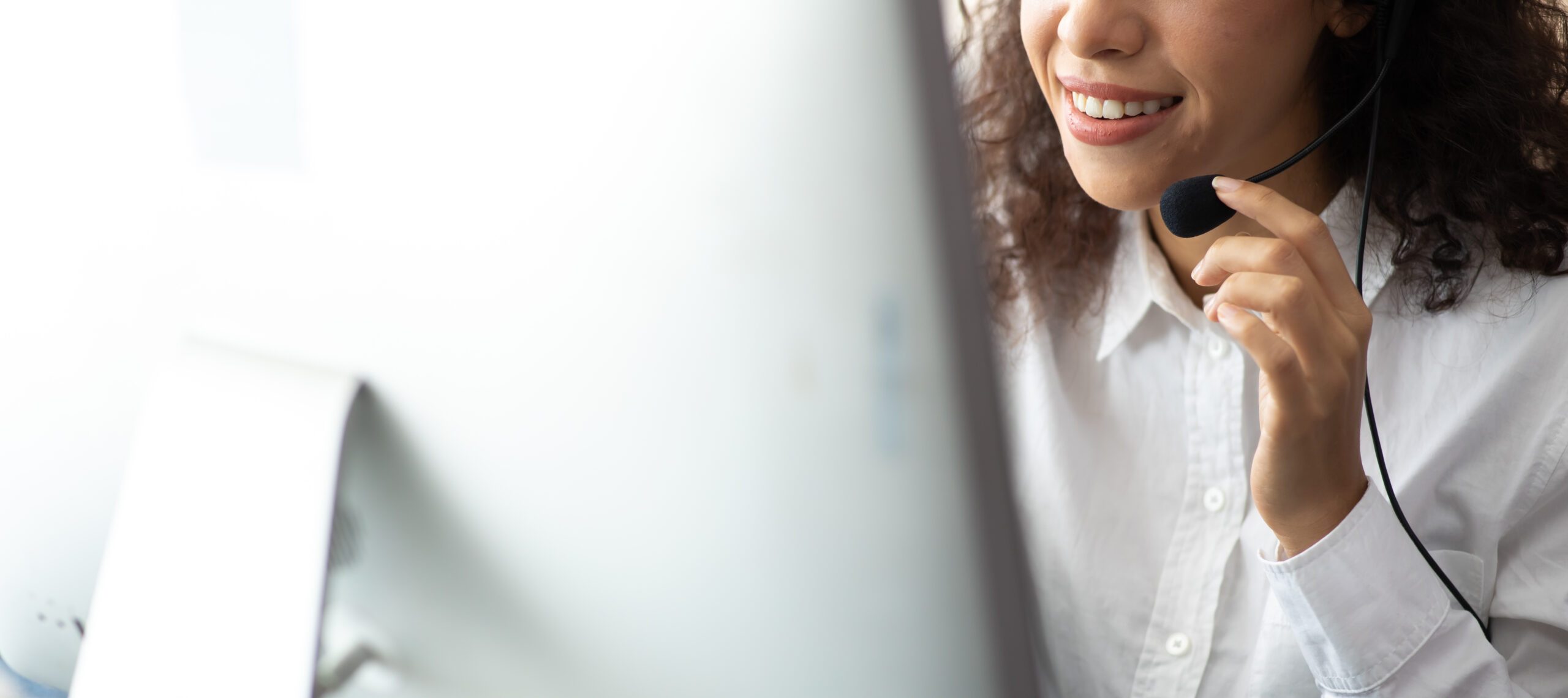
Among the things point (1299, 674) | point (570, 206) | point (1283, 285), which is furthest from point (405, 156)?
point (1299, 674)

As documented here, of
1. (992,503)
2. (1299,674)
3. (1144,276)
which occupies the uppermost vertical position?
(992,503)

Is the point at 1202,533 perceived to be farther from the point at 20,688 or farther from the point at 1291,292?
the point at 20,688

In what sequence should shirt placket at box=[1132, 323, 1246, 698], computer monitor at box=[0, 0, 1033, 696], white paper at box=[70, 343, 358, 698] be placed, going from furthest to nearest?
1. shirt placket at box=[1132, 323, 1246, 698]
2. white paper at box=[70, 343, 358, 698]
3. computer monitor at box=[0, 0, 1033, 696]

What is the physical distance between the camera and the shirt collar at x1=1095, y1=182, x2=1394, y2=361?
684mm

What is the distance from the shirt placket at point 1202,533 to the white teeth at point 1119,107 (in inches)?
7.3

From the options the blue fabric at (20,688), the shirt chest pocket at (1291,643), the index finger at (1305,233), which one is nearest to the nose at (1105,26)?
the index finger at (1305,233)

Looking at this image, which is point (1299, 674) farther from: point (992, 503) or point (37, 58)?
point (37, 58)

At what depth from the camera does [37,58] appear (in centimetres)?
38

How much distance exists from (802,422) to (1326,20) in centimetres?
52

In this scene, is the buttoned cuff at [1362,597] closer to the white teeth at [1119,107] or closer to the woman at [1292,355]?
the woman at [1292,355]

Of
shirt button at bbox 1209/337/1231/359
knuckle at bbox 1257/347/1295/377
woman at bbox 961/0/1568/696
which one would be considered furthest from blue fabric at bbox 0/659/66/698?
shirt button at bbox 1209/337/1231/359

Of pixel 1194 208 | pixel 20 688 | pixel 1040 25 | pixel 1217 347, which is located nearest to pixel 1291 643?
pixel 1217 347

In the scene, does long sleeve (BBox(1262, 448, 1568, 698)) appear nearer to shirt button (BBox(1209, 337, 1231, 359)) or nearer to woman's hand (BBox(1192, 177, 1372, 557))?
woman's hand (BBox(1192, 177, 1372, 557))

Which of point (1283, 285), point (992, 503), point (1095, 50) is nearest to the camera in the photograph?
point (992, 503)
